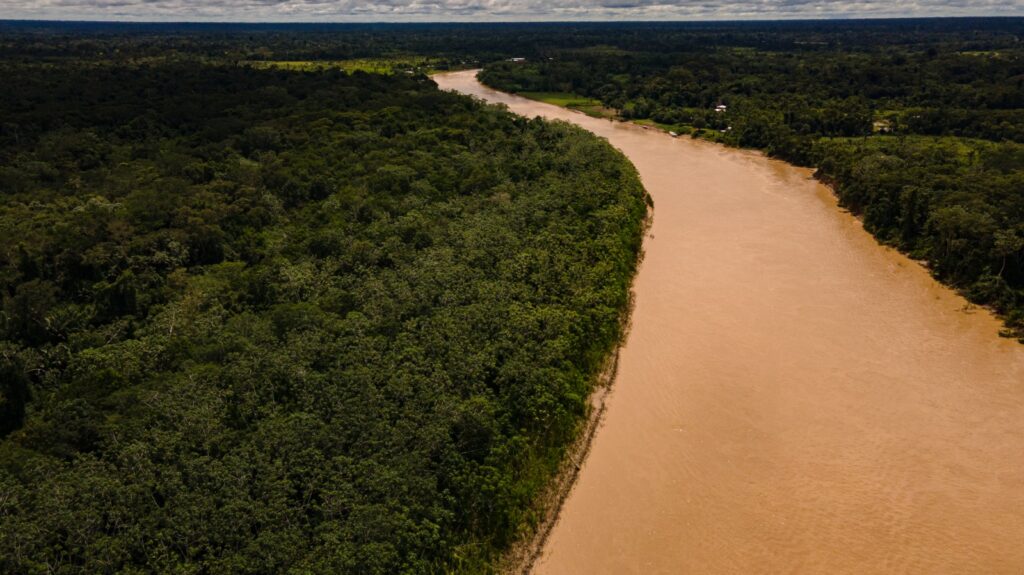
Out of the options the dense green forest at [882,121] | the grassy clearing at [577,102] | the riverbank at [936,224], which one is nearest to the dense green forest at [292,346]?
the riverbank at [936,224]

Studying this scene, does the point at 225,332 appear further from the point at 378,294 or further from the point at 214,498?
the point at 214,498

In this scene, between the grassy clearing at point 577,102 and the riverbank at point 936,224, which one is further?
the grassy clearing at point 577,102

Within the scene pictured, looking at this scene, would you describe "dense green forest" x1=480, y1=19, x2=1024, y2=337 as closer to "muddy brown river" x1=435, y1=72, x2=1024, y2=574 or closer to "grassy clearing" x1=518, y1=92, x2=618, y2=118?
"grassy clearing" x1=518, y1=92, x2=618, y2=118

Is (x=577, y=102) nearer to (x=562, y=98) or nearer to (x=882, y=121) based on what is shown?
(x=562, y=98)

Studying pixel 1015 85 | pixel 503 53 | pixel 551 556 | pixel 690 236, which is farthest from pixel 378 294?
pixel 503 53

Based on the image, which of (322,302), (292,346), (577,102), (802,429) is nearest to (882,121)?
(577,102)

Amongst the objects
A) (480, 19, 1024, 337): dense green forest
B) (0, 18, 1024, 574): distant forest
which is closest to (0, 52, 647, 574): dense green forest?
(0, 18, 1024, 574): distant forest

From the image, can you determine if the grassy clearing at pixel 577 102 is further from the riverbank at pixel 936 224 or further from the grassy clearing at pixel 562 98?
the riverbank at pixel 936 224
